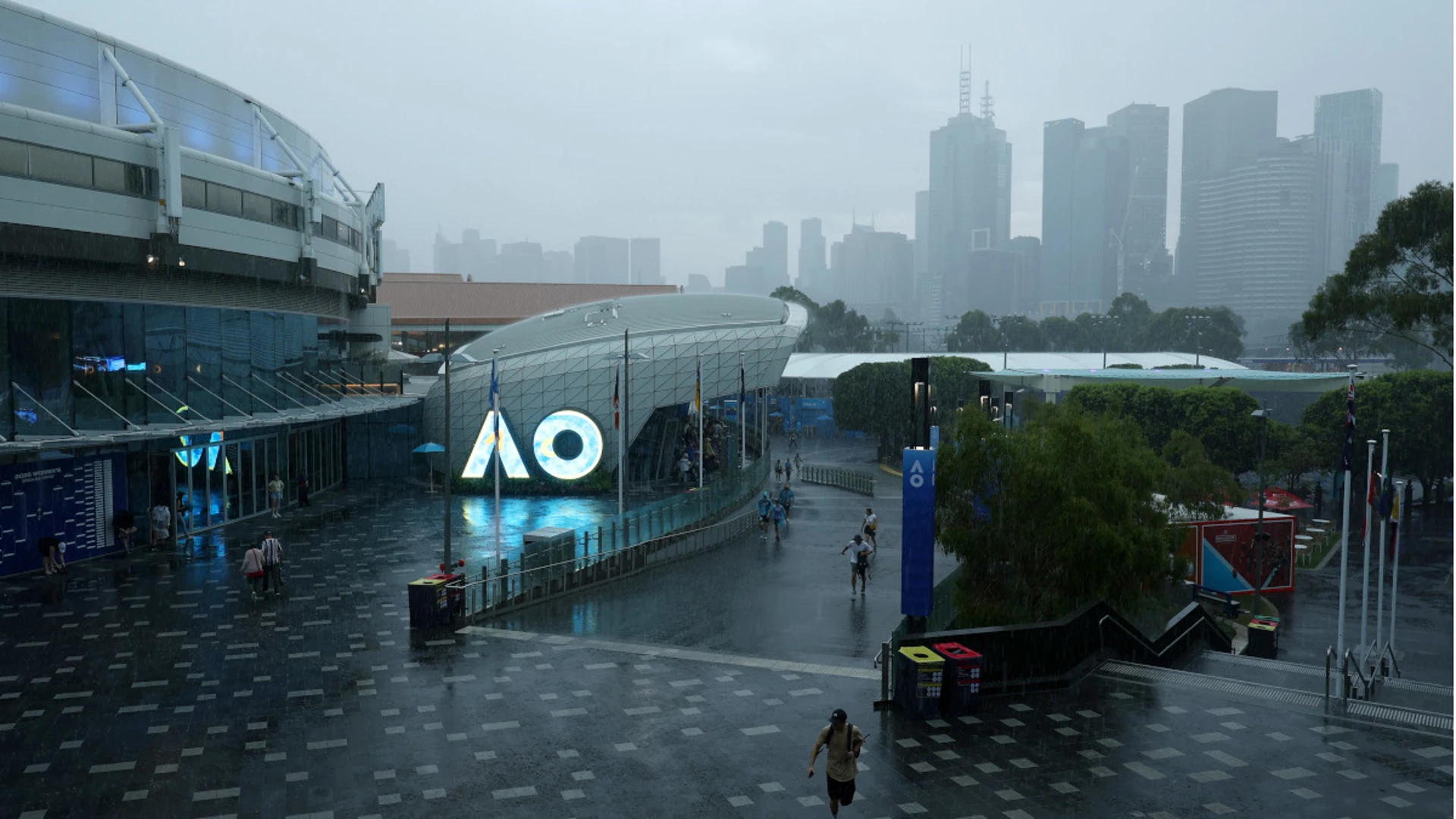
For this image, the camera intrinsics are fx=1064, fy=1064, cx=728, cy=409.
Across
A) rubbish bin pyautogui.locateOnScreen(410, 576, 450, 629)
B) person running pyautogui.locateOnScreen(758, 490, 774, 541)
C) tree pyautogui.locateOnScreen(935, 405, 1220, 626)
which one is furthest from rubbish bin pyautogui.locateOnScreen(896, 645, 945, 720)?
person running pyautogui.locateOnScreen(758, 490, 774, 541)

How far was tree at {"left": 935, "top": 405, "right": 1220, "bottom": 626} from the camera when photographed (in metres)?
18.8

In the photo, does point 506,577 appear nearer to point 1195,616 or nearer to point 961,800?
point 961,800

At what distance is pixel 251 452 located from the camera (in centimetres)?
3294

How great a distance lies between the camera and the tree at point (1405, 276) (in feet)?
93.6

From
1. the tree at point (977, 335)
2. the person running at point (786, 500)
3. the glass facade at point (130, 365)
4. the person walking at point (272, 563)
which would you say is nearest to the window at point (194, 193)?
the glass facade at point (130, 365)

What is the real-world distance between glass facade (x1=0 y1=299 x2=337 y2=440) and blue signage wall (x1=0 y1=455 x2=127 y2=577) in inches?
47.4

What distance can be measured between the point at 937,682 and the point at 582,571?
1128 cm

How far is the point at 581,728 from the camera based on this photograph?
551 inches

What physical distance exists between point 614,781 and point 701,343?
112 feet

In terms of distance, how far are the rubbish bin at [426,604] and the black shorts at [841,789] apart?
10.4 m

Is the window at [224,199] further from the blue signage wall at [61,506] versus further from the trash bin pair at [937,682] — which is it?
the trash bin pair at [937,682]

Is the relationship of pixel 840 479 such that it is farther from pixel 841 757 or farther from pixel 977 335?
pixel 977 335

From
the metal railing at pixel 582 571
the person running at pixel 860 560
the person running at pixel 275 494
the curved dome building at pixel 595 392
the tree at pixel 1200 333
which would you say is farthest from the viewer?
the tree at pixel 1200 333

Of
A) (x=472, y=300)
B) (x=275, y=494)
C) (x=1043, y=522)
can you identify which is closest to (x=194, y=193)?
(x=275, y=494)
